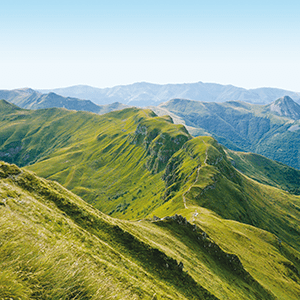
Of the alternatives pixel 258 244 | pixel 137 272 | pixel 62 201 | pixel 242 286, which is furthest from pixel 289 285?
pixel 62 201

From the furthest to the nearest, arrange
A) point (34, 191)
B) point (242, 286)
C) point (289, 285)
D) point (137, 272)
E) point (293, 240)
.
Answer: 1. point (293, 240)
2. point (289, 285)
3. point (242, 286)
4. point (34, 191)
5. point (137, 272)

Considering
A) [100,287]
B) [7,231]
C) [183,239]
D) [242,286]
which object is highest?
[7,231]

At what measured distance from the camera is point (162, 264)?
128ft

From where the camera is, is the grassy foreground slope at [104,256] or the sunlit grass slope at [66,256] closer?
the sunlit grass slope at [66,256]

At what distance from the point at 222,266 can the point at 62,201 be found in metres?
59.0

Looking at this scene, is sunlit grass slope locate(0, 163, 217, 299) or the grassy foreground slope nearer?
sunlit grass slope locate(0, 163, 217, 299)

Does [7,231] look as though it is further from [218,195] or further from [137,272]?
[218,195]

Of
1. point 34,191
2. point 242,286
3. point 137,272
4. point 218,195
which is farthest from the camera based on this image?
point 218,195

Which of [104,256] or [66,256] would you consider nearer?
[66,256]

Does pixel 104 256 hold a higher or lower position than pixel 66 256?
lower

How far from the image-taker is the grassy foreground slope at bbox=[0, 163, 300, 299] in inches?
500

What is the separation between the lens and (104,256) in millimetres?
27672

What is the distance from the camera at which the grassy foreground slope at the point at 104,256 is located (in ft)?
41.6

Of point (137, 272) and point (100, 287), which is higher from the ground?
point (100, 287)
